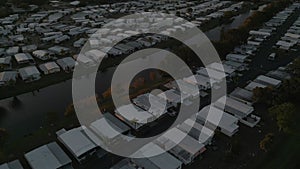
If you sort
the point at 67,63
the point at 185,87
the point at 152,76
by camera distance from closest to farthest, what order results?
the point at 185,87
the point at 152,76
the point at 67,63

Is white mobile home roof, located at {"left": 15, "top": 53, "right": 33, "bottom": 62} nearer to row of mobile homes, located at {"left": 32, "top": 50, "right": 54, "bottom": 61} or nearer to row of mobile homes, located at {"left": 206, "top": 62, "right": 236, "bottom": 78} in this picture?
row of mobile homes, located at {"left": 32, "top": 50, "right": 54, "bottom": 61}

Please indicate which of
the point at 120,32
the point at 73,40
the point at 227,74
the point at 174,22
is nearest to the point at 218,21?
the point at 174,22

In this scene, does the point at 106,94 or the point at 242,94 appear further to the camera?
the point at 106,94

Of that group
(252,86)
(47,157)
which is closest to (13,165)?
(47,157)

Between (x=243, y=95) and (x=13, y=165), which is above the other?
(x=243, y=95)

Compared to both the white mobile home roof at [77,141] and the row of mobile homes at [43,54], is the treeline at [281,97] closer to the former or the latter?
the white mobile home roof at [77,141]

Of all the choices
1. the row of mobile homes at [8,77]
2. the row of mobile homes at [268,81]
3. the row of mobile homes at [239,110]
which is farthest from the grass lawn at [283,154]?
the row of mobile homes at [8,77]

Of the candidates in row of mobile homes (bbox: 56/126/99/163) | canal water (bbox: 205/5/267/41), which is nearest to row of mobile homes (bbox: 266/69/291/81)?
canal water (bbox: 205/5/267/41)

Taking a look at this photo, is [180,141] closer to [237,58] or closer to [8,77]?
[237,58]
